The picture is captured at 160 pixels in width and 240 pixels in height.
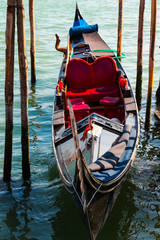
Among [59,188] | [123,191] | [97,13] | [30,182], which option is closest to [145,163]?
[123,191]

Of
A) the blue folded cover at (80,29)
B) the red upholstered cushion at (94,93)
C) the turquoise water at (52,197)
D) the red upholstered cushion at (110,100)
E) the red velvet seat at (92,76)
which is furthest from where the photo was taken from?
the blue folded cover at (80,29)

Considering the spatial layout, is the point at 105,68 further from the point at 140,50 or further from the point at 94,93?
the point at 140,50

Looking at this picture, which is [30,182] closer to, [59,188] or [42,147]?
[59,188]

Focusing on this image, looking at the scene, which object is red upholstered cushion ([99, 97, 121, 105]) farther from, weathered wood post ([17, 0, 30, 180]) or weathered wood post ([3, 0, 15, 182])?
weathered wood post ([3, 0, 15, 182])

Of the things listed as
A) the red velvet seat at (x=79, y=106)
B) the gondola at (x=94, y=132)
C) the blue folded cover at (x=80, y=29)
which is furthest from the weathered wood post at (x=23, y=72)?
the blue folded cover at (x=80, y=29)

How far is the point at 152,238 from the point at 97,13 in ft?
52.1

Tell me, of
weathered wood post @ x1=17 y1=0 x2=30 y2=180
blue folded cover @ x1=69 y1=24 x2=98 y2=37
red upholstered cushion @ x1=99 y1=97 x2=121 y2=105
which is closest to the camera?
weathered wood post @ x1=17 y1=0 x2=30 y2=180

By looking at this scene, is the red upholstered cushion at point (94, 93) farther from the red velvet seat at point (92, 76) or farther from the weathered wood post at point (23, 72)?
the weathered wood post at point (23, 72)

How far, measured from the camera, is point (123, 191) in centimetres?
497

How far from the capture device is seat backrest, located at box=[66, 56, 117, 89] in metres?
6.54

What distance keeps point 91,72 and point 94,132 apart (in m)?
2.29

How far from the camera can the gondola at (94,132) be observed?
3.59 metres

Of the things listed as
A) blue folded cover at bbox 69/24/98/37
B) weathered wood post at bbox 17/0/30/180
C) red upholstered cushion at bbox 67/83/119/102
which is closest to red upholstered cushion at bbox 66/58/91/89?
red upholstered cushion at bbox 67/83/119/102

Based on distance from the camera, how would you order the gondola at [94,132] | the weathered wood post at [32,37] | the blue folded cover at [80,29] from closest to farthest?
the gondola at [94,132]
the weathered wood post at [32,37]
the blue folded cover at [80,29]
